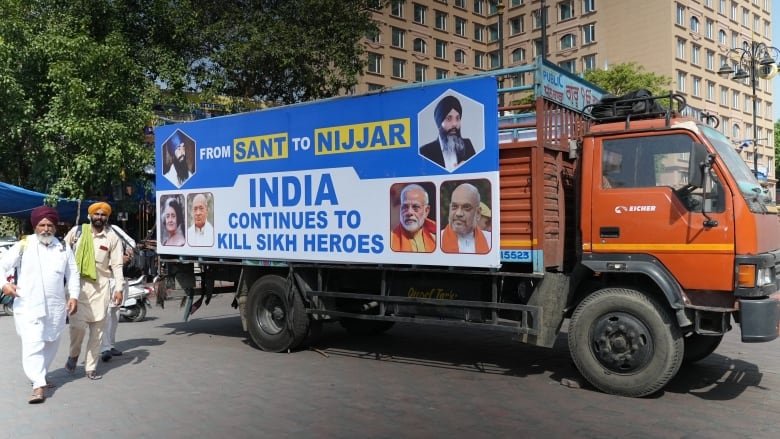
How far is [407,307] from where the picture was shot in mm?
7043

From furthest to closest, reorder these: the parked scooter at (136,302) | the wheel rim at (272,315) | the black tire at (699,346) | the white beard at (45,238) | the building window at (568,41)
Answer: the building window at (568,41) < the parked scooter at (136,302) < the wheel rim at (272,315) < the black tire at (699,346) < the white beard at (45,238)

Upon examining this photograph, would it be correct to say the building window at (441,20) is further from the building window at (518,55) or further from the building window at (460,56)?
the building window at (518,55)

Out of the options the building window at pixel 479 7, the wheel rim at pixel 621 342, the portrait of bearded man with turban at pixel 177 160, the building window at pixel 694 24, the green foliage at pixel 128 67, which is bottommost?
the wheel rim at pixel 621 342

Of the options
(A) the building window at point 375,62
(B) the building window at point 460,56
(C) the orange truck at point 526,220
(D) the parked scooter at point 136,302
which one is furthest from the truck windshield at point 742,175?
(B) the building window at point 460,56

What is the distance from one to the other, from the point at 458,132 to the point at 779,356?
190 inches

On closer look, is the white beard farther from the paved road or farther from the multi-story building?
the multi-story building

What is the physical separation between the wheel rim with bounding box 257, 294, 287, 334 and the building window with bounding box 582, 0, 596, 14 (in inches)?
2067

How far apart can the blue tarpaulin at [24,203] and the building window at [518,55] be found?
46637 mm

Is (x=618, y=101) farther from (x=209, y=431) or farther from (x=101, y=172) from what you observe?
(x=101, y=172)

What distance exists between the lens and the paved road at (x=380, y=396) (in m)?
4.93

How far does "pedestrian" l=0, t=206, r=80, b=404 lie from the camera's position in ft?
19.2

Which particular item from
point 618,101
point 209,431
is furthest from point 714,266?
point 209,431

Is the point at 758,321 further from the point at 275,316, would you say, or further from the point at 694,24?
the point at 694,24

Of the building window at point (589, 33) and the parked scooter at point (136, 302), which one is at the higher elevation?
the building window at point (589, 33)
